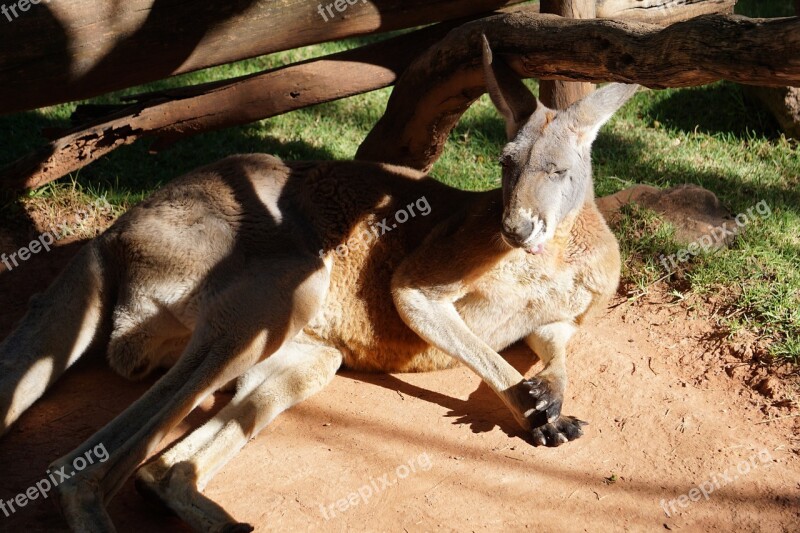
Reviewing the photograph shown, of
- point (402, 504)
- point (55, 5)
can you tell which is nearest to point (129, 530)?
point (402, 504)

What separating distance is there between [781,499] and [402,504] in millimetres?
1745

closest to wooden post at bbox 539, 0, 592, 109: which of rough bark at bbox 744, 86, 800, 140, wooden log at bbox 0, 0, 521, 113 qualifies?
wooden log at bbox 0, 0, 521, 113

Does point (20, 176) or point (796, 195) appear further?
point (796, 195)

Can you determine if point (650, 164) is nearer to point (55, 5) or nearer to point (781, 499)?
point (781, 499)

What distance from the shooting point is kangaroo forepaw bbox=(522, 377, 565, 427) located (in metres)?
4.18

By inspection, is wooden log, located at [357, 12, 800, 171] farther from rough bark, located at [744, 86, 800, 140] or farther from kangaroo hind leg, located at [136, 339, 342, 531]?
rough bark, located at [744, 86, 800, 140]

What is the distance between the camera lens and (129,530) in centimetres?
364

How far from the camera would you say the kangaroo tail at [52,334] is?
13.5 ft

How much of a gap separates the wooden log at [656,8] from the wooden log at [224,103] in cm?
111

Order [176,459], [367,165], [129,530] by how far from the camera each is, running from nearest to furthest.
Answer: [129,530]
[176,459]
[367,165]

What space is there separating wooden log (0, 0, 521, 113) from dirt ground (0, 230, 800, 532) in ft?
5.09

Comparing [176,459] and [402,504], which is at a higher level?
[176,459]

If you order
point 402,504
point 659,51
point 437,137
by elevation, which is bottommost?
point 402,504

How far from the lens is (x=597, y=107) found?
4.39 meters
